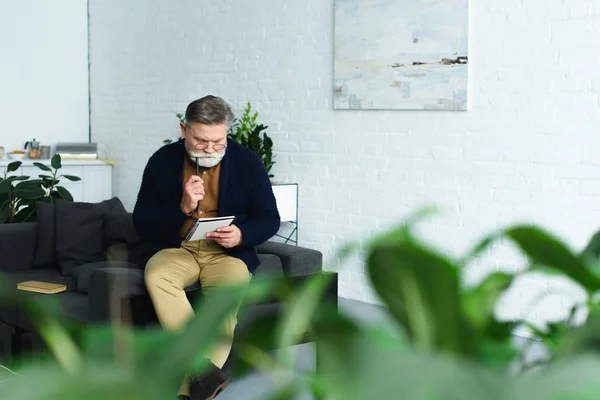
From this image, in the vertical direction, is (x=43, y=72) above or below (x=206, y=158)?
above

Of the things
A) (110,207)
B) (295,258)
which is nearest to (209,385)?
(295,258)

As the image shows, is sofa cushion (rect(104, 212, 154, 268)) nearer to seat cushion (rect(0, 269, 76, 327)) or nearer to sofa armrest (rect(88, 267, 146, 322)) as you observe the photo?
seat cushion (rect(0, 269, 76, 327))

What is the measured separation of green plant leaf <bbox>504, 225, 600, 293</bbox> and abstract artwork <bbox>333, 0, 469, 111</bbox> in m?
4.93

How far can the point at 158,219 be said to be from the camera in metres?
4.08

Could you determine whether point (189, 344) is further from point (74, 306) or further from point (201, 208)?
point (74, 306)

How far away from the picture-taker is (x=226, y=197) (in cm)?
414

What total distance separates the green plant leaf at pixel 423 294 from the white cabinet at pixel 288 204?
18.5 ft

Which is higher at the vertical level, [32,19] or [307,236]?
[32,19]

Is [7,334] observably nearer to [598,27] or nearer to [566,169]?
[566,169]

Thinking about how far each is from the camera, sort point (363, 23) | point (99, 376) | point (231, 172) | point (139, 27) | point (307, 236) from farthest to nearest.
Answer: point (139, 27), point (307, 236), point (363, 23), point (231, 172), point (99, 376)

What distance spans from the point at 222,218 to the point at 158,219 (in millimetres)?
395

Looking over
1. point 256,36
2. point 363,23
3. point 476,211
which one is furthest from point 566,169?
point 256,36

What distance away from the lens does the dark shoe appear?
350cm

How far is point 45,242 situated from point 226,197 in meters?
1.50
